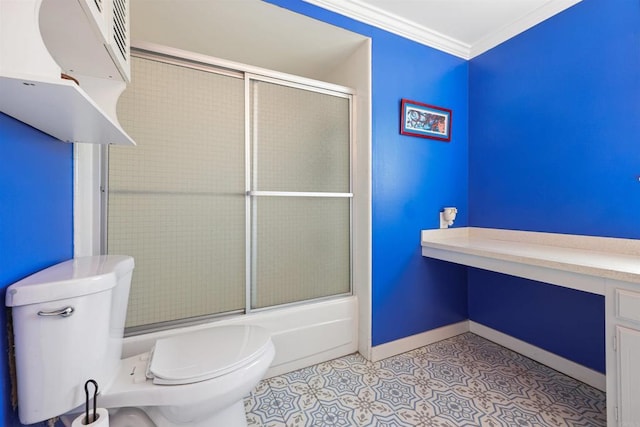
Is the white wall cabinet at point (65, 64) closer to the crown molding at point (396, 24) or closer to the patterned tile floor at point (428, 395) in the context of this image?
the crown molding at point (396, 24)

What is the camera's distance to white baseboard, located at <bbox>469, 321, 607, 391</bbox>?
162 cm

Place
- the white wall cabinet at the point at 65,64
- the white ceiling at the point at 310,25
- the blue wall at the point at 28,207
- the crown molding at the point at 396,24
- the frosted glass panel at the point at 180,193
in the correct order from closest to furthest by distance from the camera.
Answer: the white wall cabinet at the point at 65,64, the blue wall at the point at 28,207, the frosted glass panel at the point at 180,193, the white ceiling at the point at 310,25, the crown molding at the point at 396,24

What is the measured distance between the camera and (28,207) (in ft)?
2.88

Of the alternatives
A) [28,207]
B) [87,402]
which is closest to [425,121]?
[28,207]

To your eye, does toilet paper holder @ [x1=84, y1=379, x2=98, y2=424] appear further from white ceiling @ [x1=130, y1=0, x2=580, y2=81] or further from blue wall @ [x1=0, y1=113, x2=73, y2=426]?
white ceiling @ [x1=130, y1=0, x2=580, y2=81]

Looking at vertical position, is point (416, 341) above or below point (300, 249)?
below

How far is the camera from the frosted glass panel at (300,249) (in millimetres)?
1701

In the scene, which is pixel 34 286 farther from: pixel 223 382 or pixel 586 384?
pixel 586 384

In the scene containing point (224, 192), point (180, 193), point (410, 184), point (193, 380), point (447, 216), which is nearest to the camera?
point (193, 380)

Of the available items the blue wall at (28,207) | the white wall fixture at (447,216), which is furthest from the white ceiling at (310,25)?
the white wall fixture at (447,216)

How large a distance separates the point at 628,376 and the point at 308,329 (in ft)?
4.83

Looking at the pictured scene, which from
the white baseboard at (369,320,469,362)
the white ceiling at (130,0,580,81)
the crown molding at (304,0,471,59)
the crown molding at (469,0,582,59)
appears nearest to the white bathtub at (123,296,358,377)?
the white baseboard at (369,320,469,362)

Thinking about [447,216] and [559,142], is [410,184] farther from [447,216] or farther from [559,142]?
[559,142]

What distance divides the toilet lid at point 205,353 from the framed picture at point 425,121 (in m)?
1.63
